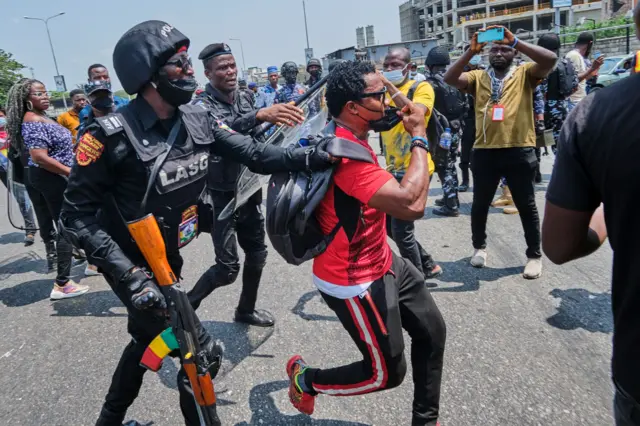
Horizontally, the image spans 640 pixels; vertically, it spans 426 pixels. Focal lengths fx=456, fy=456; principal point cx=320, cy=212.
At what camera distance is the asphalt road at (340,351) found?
264 centimetres

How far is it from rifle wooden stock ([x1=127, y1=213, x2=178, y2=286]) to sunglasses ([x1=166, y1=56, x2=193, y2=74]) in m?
0.75

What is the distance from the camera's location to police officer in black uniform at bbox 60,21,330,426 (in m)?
2.05

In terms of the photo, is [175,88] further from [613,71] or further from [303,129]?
[613,71]

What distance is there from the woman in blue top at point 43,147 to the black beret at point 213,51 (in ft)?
6.02

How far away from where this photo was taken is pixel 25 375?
3396 mm

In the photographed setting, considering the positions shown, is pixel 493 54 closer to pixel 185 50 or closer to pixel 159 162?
pixel 185 50

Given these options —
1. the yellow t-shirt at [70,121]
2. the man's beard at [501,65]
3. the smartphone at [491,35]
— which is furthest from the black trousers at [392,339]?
the yellow t-shirt at [70,121]

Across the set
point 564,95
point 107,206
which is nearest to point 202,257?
point 107,206

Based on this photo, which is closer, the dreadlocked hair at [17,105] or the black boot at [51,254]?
the dreadlocked hair at [17,105]

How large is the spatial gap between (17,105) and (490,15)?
86.1 meters

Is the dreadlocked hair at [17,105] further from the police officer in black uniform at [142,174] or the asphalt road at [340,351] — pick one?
the police officer in black uniform at [142,174]

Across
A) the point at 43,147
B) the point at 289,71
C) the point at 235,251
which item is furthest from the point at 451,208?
the point at 43,147

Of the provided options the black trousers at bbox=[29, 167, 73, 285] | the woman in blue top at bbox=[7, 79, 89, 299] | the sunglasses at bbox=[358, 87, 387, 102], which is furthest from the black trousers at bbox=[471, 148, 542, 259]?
the black trousers at bbox=[29, 167, 73, 285]

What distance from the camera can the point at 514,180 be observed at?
165 inches
